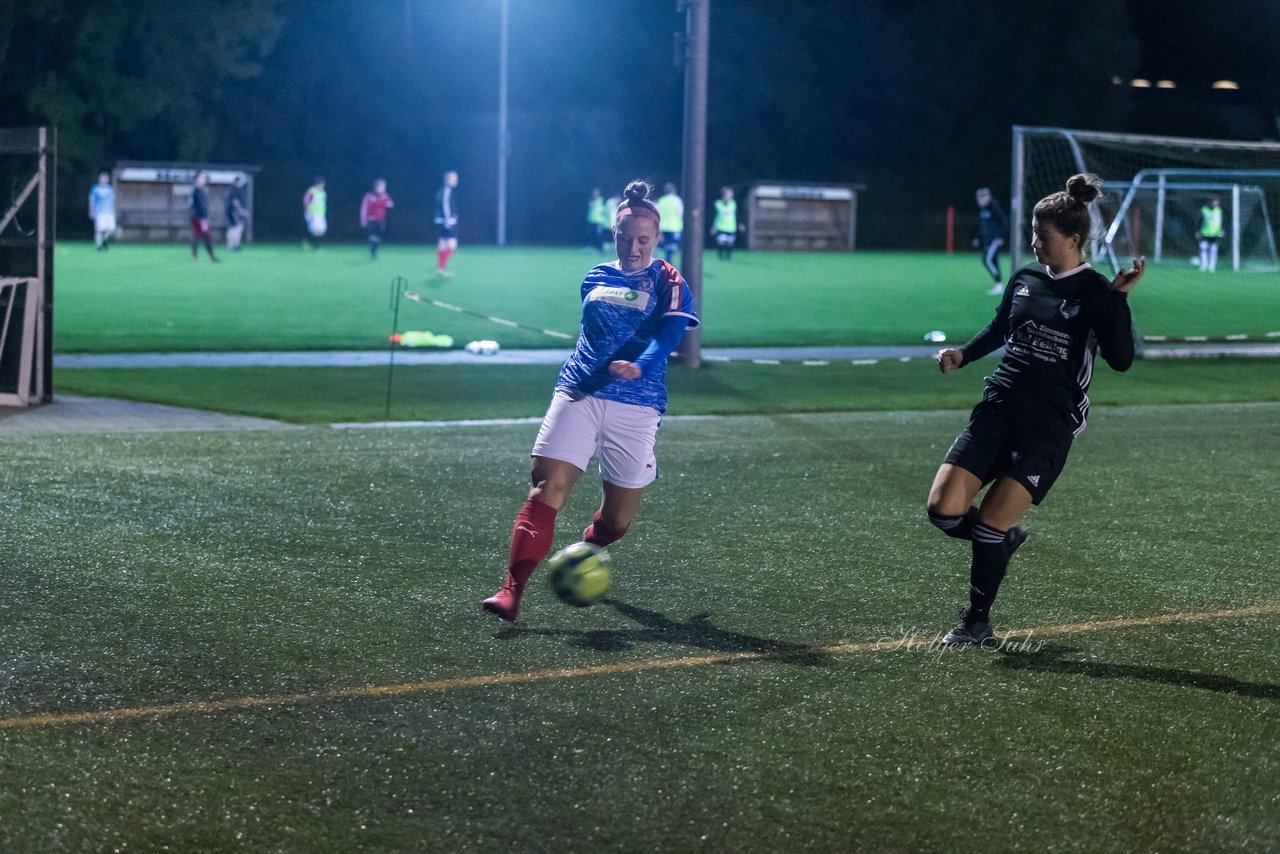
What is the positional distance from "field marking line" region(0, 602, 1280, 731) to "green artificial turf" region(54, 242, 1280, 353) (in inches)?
372

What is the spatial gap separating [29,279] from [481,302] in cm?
1165

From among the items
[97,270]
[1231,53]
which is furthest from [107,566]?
[1231,53]

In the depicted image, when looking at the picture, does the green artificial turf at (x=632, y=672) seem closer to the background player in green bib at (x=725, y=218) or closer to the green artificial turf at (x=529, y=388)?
the green artificial turf at (x=529, y=388)

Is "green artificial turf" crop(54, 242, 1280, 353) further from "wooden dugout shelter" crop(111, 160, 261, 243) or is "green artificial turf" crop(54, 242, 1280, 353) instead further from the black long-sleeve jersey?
the black long-sleeve jersey

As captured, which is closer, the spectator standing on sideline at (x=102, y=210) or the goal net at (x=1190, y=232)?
the goal net at (x=1190, y=232)

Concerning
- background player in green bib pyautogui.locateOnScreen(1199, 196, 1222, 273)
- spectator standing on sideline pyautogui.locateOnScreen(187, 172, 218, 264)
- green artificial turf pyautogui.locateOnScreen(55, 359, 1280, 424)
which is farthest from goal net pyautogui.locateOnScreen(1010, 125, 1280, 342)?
spectator standing on sideline pyautogui.locateOnScreen(187, 172, 218, 264)

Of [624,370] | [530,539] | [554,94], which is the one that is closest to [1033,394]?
[624,370]

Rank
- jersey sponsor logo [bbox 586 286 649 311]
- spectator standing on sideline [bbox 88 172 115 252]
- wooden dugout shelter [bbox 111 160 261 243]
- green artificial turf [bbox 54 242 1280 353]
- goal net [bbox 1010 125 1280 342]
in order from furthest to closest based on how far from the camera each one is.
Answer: wooden dugout shelter [bbox 111 160 261 243] < spectator standing on sideline [bbox 88 172 115 252] < goal net [bbox 1010 125 1280 342] < green artificial turf [bbox 54 242 1280 353] < jersey sponsor logo [bbox 586 286 649 311]

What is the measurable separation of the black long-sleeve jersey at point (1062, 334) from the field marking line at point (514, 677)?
943 millimetres

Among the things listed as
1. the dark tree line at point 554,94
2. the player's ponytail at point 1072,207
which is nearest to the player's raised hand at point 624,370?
the player's ponytail at point 1072,207

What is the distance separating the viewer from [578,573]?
5.97 meters

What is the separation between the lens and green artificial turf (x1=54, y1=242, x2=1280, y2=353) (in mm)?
19172

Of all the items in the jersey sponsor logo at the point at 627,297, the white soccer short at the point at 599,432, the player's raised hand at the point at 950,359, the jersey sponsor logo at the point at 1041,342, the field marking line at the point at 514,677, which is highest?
the jersey sponsor logo at the point at 627,297

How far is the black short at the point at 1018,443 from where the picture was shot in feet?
18.9
